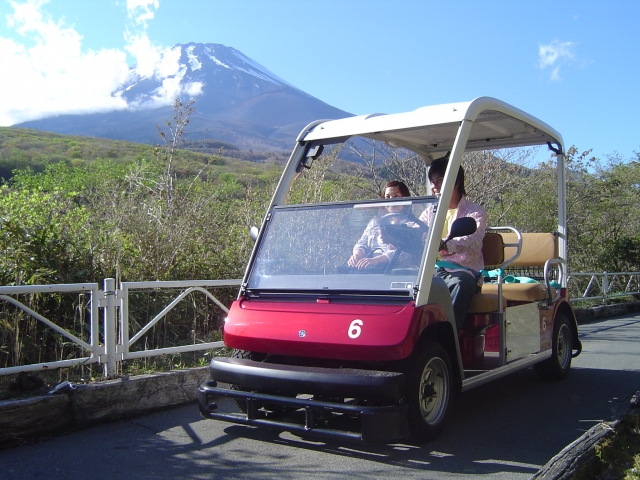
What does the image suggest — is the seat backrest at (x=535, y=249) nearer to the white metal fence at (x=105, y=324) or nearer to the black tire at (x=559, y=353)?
the black tire at (x=559, y=353)

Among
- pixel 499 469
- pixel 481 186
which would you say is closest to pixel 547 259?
pixel 499 469

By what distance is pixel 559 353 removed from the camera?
23.4 feet

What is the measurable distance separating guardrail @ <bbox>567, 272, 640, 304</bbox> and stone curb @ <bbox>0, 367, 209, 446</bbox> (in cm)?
1237

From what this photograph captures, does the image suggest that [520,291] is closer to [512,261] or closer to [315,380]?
[512,261]

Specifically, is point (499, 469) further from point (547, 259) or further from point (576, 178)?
point (576, 178)

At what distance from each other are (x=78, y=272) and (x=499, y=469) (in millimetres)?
4892

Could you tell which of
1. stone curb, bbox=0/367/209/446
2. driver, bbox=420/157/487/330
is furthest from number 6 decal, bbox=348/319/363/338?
stone curb, bbox=0/367/209/446

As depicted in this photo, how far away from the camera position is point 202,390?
15.4ft

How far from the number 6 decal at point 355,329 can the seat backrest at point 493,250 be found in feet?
7.87

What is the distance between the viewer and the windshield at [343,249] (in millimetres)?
4715

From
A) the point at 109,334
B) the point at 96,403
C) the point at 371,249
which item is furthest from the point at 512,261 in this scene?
the point at 96,403

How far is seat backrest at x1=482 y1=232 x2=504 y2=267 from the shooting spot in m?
6.27

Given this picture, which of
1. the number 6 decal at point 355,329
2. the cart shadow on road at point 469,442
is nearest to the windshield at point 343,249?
the number 6 decal at point 355,329

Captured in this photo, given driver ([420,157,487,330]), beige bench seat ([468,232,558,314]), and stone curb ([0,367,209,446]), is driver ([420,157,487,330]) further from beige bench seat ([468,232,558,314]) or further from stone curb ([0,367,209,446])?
stone curb ([0,367,209,446])
